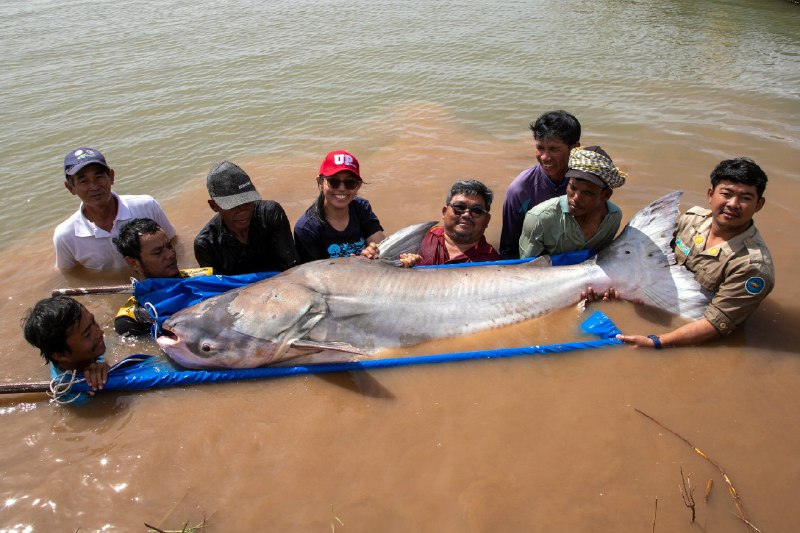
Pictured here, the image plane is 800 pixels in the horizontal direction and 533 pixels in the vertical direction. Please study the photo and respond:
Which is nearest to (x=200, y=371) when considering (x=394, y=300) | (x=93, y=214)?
(x=394, y=300)

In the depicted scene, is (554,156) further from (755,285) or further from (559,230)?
(755,285)

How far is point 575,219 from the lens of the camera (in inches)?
157

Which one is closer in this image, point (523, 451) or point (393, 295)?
point (523, 451)

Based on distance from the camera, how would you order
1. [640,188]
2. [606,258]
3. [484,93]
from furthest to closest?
[484,93] → [640,188] → [606,258]

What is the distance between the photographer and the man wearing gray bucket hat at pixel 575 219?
145 inches

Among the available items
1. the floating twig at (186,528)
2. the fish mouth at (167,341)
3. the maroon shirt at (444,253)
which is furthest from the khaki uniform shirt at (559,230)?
the floating twig at (186,528)

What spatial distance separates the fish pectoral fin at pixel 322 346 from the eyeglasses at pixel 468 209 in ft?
4.27

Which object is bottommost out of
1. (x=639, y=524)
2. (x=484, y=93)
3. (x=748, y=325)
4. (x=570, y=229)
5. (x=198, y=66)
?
(x=639, y=524)

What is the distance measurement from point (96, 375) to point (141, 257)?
95cm

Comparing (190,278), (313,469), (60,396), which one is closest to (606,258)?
(313,469)

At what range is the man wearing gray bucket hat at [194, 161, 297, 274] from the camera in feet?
12.8

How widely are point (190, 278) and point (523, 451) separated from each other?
2550 millimetres

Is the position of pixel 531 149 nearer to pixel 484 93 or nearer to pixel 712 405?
pixel 484 93

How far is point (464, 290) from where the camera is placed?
149 inches
